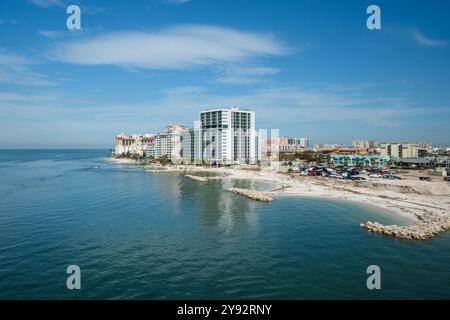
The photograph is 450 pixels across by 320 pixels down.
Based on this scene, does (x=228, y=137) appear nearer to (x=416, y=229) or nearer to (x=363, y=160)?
(x=363, y=160)

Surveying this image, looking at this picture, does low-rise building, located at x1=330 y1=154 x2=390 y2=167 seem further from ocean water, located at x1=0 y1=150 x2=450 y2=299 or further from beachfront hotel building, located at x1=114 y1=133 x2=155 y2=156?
beachfront hotel building, located at x1=114 y1=133 x2=155 y2=156

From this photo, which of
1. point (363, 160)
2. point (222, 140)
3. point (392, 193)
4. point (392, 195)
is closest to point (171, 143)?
point (222, 140)

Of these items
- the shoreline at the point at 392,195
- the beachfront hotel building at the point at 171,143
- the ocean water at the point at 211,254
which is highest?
the beachfront hotel building at the point at 171,143

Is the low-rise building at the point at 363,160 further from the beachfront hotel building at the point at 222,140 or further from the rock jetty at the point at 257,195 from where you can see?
the rock jetty at the point at 257,195

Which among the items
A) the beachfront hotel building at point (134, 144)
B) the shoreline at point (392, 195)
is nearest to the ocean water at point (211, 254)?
the shoreline at point (392, 195)

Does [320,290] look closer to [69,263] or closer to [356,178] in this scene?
[69,263]
